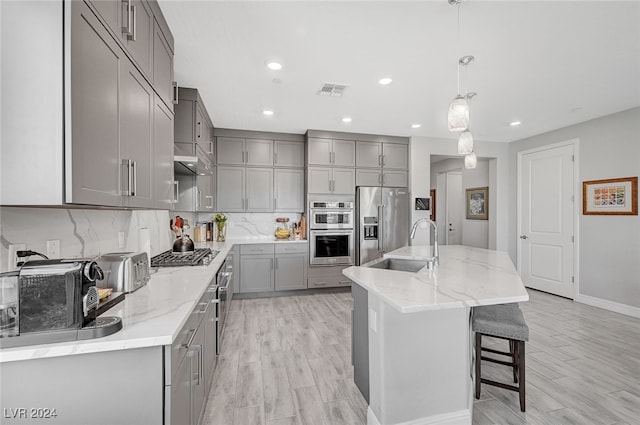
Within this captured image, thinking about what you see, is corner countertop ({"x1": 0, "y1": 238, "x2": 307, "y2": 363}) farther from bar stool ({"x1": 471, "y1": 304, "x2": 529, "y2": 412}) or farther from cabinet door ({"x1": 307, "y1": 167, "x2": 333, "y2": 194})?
cabinet door ({"x1": 307, "y1": 167, "x2": 333, "y2": 194})

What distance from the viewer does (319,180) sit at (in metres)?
4.69

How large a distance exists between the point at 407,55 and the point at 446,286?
6.29ft

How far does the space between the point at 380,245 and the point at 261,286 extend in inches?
79.8

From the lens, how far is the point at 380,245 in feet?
15.9

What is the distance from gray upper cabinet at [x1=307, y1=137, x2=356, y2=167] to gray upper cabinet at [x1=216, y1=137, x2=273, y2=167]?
0.70m

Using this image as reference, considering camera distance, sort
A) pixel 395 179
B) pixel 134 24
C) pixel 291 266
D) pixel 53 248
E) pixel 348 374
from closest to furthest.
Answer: pixel 53 248 < pixel 134 24 < pixel 348 374 < pixel 291 266 < pixel 395 179

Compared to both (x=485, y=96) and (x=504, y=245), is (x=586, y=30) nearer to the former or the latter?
(x=485, y=96)

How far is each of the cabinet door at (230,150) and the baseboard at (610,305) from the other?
217 inches

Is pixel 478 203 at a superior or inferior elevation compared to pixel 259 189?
inferior

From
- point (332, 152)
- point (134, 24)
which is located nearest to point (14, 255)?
point (134, 24)

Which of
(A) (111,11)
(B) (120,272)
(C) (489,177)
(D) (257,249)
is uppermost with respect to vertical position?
(A) (111,11)

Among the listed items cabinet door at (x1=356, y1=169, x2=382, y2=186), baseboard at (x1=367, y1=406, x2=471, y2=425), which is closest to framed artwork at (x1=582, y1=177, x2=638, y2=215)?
cabinet door at (x1=356, y1=169, x2=382, y2=186)

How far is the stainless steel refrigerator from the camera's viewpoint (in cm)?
480

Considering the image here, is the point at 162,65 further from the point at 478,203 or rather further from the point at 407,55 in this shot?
the point at 478,203
